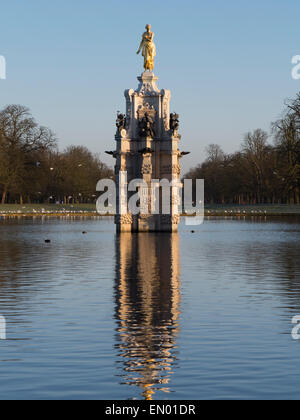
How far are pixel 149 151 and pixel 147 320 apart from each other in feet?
126

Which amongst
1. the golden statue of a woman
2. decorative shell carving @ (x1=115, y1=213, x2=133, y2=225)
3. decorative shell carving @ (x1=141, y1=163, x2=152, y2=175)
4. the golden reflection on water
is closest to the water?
the golden reflection on water

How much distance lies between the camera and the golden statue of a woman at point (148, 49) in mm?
54875

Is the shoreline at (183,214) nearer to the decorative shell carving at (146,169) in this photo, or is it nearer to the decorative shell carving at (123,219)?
the decorative shell carving at (123,219)

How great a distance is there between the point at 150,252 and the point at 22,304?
1795cm

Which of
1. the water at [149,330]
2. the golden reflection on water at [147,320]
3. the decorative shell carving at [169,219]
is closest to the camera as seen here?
A: the water at [149,330]

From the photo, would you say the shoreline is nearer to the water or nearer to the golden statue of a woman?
the golden statue of a woman

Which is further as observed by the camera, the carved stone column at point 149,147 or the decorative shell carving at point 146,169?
the carved stone column at point 149,147

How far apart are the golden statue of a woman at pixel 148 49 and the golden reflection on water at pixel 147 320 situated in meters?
26.0

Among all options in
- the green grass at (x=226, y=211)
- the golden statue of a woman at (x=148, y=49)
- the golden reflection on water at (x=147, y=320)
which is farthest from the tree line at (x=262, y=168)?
the golden reflection on water at (x=147, y=320)

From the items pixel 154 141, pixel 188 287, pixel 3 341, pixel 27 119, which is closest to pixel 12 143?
pixel 27 119

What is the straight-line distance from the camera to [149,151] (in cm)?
5331

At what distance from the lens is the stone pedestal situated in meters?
54.0

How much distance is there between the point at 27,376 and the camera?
10.6 m

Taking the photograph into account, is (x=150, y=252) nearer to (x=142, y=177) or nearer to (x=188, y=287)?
(x=188, y=287)
